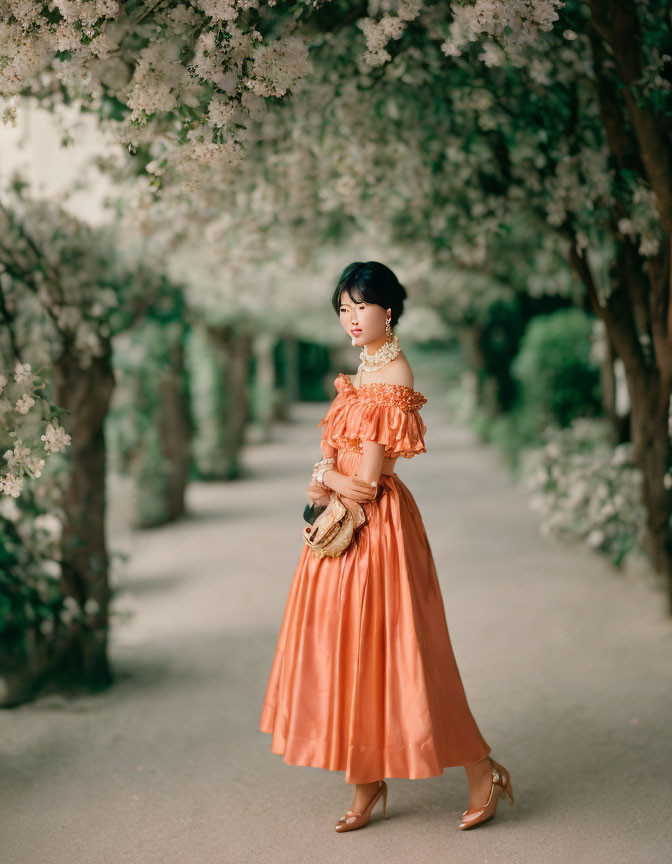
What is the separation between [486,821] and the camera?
3.39 m

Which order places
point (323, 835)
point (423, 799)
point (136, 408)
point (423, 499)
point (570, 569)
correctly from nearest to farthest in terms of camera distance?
point (323, 835)
point (423, 799)
point (570, 569)
point (136, 408)
point (423, 499)

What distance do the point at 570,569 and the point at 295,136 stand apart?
4.89 m

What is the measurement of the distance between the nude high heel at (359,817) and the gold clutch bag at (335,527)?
39.0 inches

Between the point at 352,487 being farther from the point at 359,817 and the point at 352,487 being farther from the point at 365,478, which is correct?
the point at 359,817

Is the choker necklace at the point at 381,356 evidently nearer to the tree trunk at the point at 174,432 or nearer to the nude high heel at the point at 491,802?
the nude high heel at the point at 491,802

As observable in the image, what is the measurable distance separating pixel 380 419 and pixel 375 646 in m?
0.86

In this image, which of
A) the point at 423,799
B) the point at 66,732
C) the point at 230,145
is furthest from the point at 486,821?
the point at 230,145

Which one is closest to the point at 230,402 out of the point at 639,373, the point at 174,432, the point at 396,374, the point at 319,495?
the point at 174,432

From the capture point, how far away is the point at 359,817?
11.0ft

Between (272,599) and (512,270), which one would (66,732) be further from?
(512,270)

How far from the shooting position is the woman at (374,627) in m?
3.15

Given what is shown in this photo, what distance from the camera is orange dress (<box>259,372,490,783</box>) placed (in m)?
3.14

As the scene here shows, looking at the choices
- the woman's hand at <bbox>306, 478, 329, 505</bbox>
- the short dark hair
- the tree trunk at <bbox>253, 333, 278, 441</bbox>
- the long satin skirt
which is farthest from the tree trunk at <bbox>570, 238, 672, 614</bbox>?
the tree trunk at <bbox>253, 333, 278, 441</bbox>

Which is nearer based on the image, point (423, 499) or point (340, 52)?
point (340, 52)
